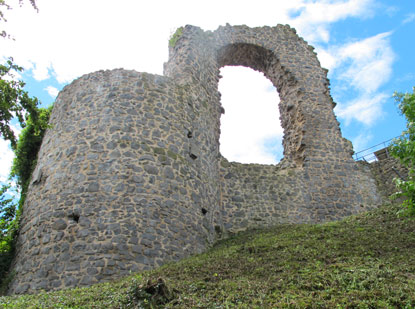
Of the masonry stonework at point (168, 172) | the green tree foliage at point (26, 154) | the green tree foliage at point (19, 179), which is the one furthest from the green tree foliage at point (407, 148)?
the green tree foliage at point (26, 154)

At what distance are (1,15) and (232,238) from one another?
24.9ft

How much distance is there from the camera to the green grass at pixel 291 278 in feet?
17.2

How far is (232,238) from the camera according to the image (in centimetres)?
1077

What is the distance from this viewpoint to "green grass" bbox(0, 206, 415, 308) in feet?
17.2

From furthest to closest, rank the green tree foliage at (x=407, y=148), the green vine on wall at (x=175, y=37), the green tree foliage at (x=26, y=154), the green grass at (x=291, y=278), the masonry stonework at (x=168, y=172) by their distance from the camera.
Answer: the green vine on wall at (x=175, y=37)
the green tree foliage at (x=26, y=154)
the masonry stonework at (x=168, y=172)
the green tree foliage at (x=407, y=148)
the green grass at (x=291, y=278)

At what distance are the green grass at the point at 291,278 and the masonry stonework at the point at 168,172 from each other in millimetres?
1094

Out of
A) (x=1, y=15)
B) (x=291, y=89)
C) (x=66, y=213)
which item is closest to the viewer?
(x=1, y=15)

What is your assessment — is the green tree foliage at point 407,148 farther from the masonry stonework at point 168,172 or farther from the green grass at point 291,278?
the masonry stonework at point 168,172

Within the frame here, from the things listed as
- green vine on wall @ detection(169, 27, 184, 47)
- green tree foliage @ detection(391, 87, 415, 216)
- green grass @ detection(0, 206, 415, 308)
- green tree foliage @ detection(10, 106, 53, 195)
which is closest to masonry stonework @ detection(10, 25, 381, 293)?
green vine on wall @ detection(169, 27, 184, 47)

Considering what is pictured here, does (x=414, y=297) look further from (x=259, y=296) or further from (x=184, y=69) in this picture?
(x=184, y=69)

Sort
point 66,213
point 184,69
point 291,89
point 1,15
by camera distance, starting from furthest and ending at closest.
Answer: point 291,89 < point 184,69 < point 66,213 < point 1,15

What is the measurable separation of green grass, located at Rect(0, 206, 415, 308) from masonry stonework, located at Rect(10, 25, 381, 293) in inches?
43.1

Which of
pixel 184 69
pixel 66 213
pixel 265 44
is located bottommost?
pixel 66 213

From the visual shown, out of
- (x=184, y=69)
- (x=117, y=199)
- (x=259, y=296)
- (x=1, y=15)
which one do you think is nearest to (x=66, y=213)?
(x=117, y=199)
